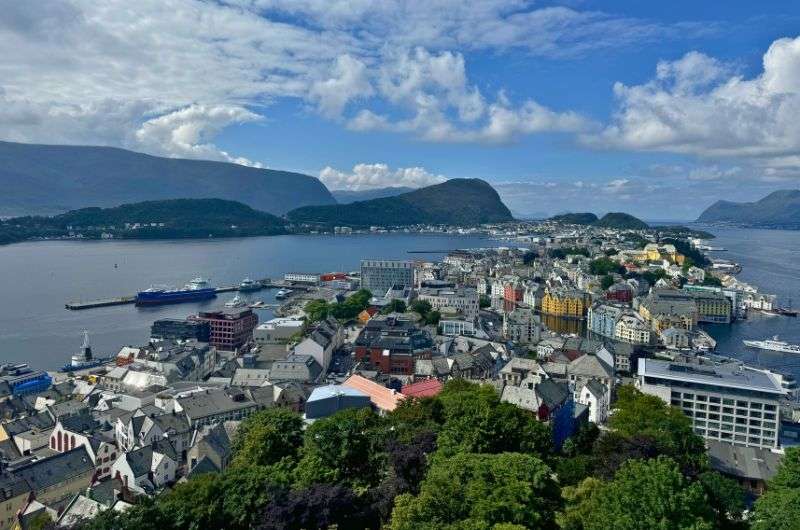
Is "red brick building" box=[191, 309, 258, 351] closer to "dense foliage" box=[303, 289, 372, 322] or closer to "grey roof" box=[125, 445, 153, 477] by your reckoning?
"dense foliage" box=[303, 289, 372, 322]

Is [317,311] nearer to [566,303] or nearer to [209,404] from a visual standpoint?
[209,404]

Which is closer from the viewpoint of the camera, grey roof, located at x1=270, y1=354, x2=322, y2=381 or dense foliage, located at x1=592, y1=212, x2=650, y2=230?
grey roof, located at x1=270, y1=354, x2=322, y2=381

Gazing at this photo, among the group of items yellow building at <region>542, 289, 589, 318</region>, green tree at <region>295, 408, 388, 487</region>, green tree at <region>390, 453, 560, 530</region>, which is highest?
green tree at <region>390, 453, 560, 530</region>

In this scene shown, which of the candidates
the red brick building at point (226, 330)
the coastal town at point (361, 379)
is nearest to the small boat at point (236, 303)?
the coastal town at point (361, 379)

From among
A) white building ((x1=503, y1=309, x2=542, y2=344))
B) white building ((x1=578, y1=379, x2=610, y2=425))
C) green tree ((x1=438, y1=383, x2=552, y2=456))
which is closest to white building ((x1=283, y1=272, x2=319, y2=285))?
white building ((x1=503, y1=309, x2=542, y2=344))

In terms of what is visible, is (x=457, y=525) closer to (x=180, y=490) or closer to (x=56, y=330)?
(x=180, y=490)

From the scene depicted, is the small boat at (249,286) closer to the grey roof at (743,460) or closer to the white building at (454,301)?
the white building at (454,301)
